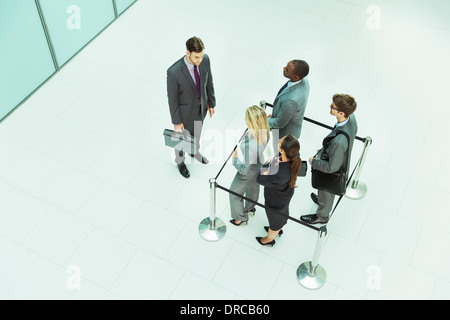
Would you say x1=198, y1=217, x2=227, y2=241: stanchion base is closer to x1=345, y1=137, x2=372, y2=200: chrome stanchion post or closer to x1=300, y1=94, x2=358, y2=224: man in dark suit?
x1=300, y1=94, x2=358, y2=224: man in dark suit

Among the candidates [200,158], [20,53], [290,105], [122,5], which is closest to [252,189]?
[290,105]

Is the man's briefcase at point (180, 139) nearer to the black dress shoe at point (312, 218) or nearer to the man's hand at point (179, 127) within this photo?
the man's hand at point (179, 127)

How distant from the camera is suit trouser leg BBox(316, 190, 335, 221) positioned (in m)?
4.88

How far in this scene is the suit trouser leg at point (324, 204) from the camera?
4.88 meters

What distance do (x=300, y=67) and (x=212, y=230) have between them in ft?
6.40

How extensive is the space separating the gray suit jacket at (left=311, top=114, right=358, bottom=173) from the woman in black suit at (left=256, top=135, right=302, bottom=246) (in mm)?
339

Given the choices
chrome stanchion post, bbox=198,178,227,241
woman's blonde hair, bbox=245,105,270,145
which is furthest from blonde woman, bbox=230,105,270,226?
chrome stanchion post, bbox=198,178,227,241

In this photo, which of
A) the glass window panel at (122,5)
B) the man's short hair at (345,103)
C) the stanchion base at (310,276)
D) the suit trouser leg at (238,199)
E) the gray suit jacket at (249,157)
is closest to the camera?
the man's short hair at (345,103)

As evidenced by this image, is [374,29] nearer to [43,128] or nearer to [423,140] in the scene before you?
[423,140]

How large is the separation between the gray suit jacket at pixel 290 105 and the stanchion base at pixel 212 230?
120 cm

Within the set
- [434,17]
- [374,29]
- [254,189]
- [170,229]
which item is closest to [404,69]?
[374,29]

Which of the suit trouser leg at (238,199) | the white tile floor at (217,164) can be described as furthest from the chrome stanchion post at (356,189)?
the suit trouser leg at (238,199)

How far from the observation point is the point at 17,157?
5828 mm

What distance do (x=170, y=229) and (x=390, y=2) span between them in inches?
233
